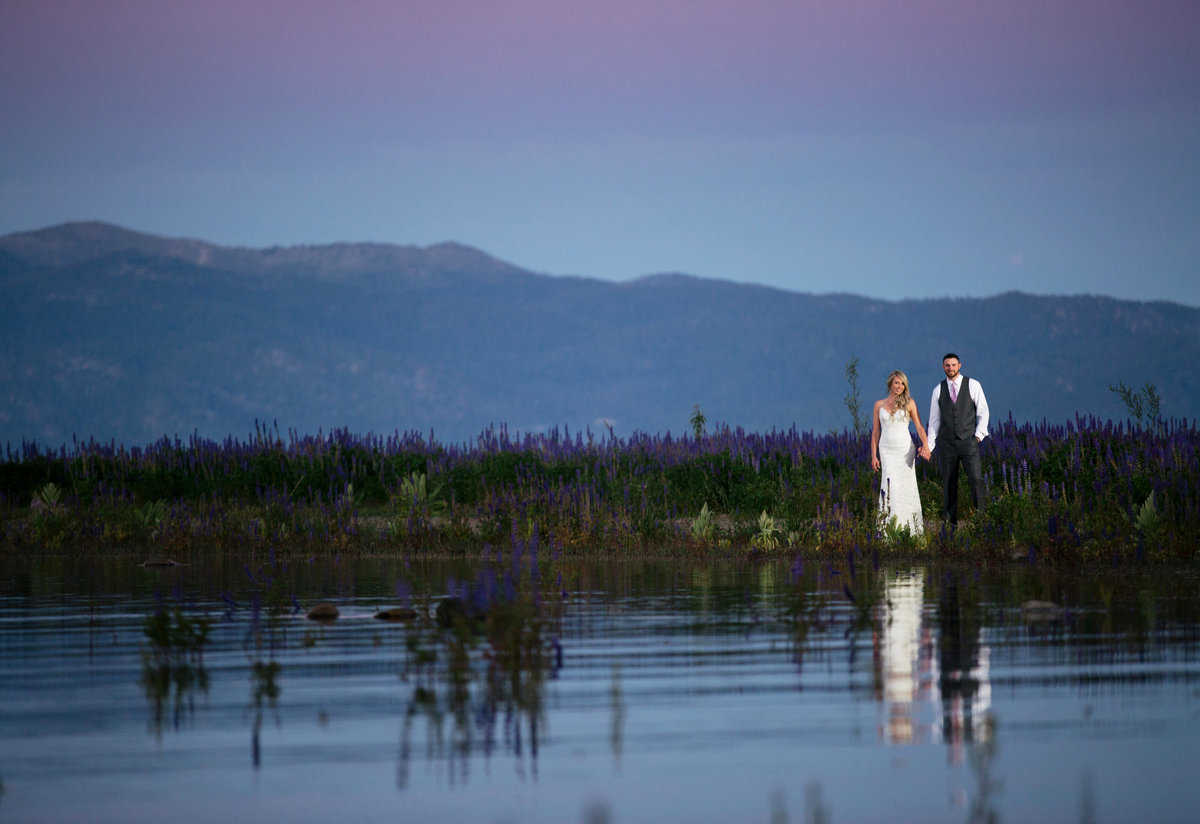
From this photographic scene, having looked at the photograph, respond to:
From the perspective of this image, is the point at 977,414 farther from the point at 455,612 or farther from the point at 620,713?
the point at 620,713

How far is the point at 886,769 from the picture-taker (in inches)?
208

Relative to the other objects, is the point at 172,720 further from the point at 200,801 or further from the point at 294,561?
the point at 294,561

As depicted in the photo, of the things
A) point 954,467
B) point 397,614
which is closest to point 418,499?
point 954,467

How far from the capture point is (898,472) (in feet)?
54.9

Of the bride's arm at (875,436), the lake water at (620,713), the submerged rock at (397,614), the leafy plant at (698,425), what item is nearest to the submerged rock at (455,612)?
the lake water at (620,713)

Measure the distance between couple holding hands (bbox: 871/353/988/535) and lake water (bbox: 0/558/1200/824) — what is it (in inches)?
214

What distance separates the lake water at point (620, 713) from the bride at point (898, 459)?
216 inches

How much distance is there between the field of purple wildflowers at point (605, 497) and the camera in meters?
15.2

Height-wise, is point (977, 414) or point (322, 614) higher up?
point (977, 414)

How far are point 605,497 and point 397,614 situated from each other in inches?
362

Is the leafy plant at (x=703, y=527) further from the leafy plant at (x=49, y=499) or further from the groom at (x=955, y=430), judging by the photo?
the leafy plant at (x=49, y=499)

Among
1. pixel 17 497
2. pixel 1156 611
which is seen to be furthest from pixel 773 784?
pixel 17 497

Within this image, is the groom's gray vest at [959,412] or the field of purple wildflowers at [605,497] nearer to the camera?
the field of purple wildflowers at [605,497]

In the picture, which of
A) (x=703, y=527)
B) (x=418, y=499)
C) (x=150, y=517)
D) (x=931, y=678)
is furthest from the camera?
(x=150, y=517)
